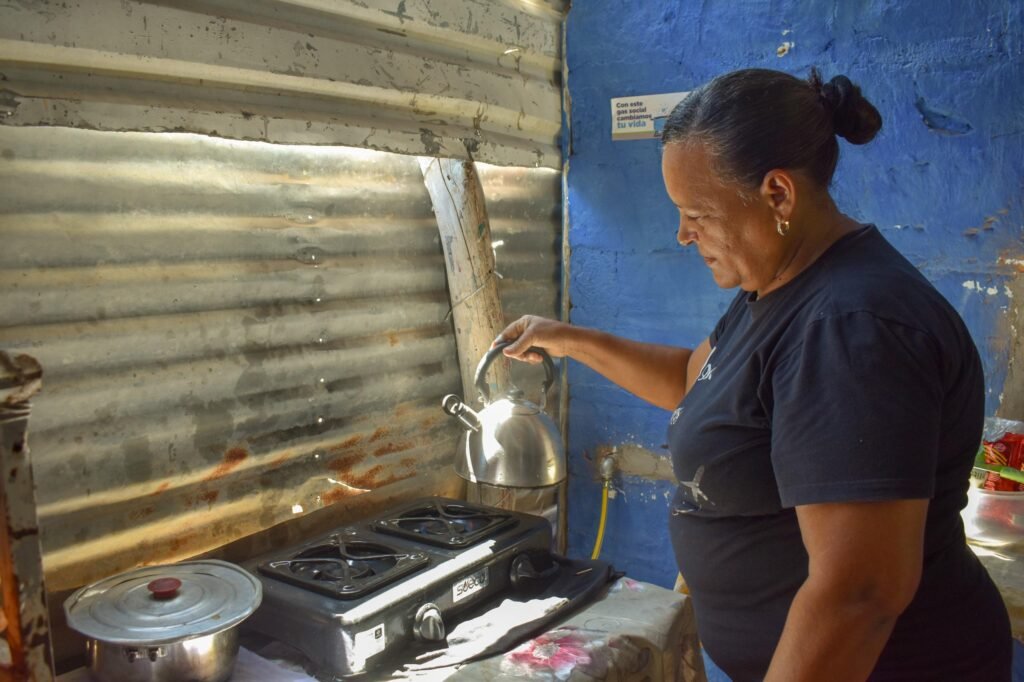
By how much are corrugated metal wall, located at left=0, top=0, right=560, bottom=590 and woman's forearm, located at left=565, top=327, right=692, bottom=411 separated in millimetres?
693

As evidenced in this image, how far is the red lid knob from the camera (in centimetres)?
172

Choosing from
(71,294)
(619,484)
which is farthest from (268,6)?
(619,484)

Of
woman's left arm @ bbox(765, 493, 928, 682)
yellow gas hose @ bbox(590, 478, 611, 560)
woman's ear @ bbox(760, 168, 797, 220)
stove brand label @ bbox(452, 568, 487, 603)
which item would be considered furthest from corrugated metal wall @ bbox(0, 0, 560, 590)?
woman's left arm @ bbox(765, 493, 928, 682)

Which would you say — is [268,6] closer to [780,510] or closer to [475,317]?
[475,317]

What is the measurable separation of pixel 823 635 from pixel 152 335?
161 centimetres

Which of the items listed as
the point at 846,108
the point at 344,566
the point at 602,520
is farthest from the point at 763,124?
the point at 602,520

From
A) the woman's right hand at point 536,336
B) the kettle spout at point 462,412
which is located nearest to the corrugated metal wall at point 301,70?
the woman's right hand at point 536,336

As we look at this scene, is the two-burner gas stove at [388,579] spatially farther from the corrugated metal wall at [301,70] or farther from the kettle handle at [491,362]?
the corrugated metal wall at [301,70]

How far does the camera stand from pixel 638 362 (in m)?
2.27

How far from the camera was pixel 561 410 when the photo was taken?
3.53 metres

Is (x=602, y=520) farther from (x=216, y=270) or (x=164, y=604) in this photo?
(x=164, y=604)

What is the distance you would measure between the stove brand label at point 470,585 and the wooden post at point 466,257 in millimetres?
861

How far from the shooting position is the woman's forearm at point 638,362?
2238 millimetres

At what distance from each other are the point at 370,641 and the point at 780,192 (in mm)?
1264
